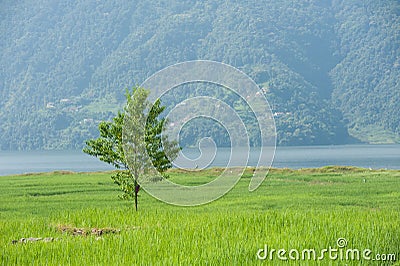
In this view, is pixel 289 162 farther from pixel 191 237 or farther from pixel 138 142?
pixel 191 237

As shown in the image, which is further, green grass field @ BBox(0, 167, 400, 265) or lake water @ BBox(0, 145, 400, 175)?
lake water @ BBox(0, 145, 400, 175)

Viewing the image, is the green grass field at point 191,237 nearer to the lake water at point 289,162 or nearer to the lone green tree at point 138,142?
the lone green tree at point 138,142

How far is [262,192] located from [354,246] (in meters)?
22.2

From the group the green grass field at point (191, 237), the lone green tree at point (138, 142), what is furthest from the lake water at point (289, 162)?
the green grass field at point (191, 237)

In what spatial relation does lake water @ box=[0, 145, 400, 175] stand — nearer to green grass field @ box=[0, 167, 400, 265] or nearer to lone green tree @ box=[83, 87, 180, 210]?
lone green tree @ box=[83, 87, 180, 210]

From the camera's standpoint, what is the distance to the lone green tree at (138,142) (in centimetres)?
1908

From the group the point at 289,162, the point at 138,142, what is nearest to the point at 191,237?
the point at 138,142

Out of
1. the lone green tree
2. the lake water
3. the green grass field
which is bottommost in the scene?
the green grass field

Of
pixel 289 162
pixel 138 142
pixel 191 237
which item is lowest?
pixel 191 237

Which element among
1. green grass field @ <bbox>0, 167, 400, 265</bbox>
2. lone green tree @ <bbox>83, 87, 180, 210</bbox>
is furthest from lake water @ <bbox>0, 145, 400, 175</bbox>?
green grass field @ <bbox>0, 167, 400, 265</bbox>

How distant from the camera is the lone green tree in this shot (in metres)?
19.1

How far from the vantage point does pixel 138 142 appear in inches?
746

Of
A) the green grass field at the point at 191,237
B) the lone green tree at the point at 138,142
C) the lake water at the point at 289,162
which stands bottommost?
the green grass field at the point at 191,237

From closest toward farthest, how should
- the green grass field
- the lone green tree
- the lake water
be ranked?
the green grass field < the lone green tree < the lake water
